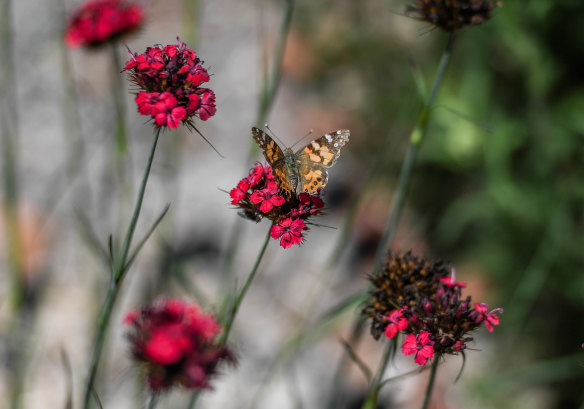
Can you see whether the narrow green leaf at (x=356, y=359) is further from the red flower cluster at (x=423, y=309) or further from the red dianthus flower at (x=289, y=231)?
the red dianthus flower at (x=289, y=231)

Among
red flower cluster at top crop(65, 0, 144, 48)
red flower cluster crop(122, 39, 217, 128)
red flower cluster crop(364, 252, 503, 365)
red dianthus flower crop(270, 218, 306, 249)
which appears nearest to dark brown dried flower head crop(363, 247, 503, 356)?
red flower cluster crop(364, 252, 503, 365)

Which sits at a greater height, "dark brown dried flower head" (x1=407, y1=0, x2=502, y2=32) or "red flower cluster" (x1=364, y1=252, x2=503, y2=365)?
"dark brown dried flower head" (x1=407, y1=0, x2=502, y2=32)

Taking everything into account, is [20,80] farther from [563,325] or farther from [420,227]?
[563,325]

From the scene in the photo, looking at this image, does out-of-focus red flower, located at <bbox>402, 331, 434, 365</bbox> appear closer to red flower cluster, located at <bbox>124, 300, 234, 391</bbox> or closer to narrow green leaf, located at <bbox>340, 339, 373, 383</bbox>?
narrow green leaf, located at <bbox>340, 339, 373, 383</bbox>

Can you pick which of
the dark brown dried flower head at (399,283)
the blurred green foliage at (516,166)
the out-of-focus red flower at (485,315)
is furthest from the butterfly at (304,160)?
the blurred green foliage at (516,166)

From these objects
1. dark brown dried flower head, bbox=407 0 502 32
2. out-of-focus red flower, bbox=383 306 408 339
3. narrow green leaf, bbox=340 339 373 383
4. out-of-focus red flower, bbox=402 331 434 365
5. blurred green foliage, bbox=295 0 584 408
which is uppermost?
blurred green foliage, bbox=295 0 584 408

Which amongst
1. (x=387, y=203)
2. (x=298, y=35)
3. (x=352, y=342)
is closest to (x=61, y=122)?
(x=298, y=35)
